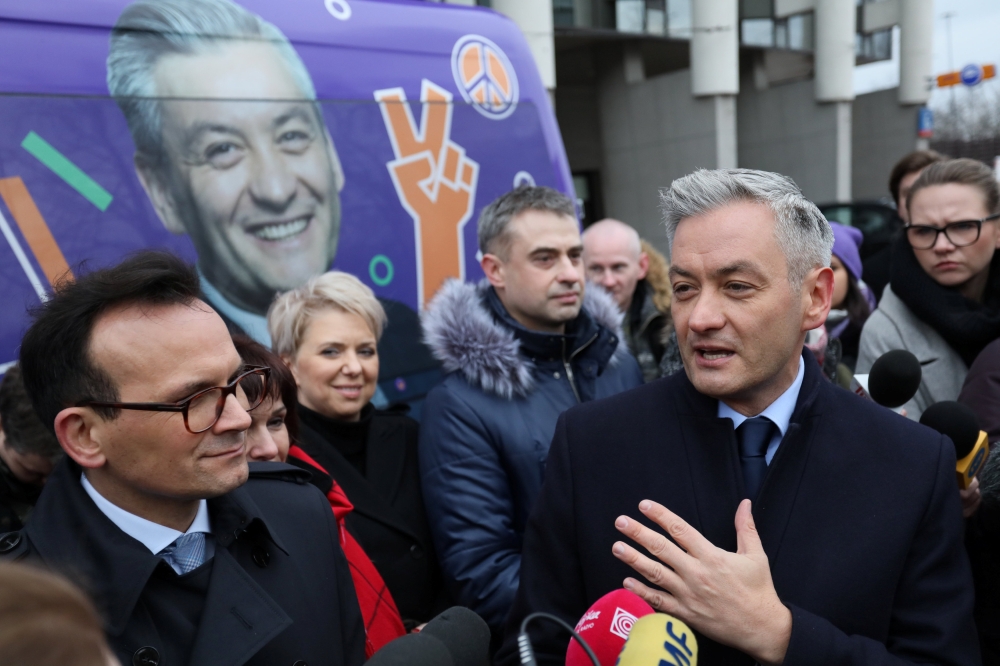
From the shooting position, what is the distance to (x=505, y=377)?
9.43ft

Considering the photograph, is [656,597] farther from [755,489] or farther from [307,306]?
[307,306]

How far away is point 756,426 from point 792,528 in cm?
22

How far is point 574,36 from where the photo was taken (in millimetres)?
16125

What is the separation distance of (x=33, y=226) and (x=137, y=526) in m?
1.44

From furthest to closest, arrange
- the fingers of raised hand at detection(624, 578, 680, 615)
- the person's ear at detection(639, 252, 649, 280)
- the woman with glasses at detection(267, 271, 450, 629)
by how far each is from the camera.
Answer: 1. the person's ear at detection(639, 252, 649, 280)
2. the woman with glasses at detection(267, 271, 450, 629)
3. the fingers of raised hand at detection(624, 578, 680, 615)

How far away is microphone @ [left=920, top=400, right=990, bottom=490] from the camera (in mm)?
2018

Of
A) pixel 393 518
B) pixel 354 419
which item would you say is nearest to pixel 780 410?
pixel 393 518

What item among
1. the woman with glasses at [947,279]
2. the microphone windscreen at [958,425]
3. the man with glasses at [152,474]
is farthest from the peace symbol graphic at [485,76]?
the microphone windscreen at [958,425]

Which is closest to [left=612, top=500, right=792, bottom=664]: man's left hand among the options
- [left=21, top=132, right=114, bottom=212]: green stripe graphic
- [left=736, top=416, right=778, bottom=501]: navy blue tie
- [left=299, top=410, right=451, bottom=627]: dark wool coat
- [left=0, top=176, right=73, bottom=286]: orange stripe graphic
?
[left=736, top=416, right=778, bottom=501]: navy blue tie

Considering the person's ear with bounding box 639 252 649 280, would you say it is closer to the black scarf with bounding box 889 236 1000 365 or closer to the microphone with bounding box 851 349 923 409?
the black scarf with bounding box 889 236 1000 365

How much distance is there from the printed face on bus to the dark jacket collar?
5.00ft

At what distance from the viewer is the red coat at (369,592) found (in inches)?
91.7

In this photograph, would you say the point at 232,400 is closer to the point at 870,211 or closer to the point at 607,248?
the point at 607,248

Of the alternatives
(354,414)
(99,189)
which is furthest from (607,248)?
(99,189)
